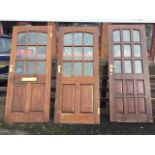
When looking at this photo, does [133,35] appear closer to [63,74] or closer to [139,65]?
[139,65]

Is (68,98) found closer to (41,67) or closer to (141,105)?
(41,67)

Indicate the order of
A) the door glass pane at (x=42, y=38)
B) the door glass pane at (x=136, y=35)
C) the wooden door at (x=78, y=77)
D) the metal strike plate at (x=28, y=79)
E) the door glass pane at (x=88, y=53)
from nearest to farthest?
the wooden door at (x=78, y=77) < the metal strike plate at (x=28, y=79) < the door glass pane at (x=88, y=53) < the door glass pane at (x=42, y=38) < the door glass pane at (x=136, y=35)

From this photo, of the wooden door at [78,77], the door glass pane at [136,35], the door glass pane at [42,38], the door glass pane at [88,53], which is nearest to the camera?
the wooden door at [78,77]

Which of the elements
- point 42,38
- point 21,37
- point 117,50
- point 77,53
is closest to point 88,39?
point 77,53

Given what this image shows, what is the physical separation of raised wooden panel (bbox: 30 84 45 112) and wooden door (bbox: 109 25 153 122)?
1.28 metres

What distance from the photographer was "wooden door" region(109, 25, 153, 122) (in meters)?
5.27

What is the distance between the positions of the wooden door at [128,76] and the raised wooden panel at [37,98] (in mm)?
1277

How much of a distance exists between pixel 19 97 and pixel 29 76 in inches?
17.1

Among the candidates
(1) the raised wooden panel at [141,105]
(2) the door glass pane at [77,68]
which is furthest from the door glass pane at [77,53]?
(1) the raised wooden panel at [141,105]

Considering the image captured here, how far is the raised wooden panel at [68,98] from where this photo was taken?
523 centimetres

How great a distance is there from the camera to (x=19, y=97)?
5.29m

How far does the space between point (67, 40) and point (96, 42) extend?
569 mm

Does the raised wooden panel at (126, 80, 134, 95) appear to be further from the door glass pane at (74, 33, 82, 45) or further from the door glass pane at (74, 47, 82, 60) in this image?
the door glass pane at (74, 33, 82, 45)

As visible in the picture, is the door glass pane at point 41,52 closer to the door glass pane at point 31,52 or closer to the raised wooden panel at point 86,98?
the door glass pane at point 31,52
